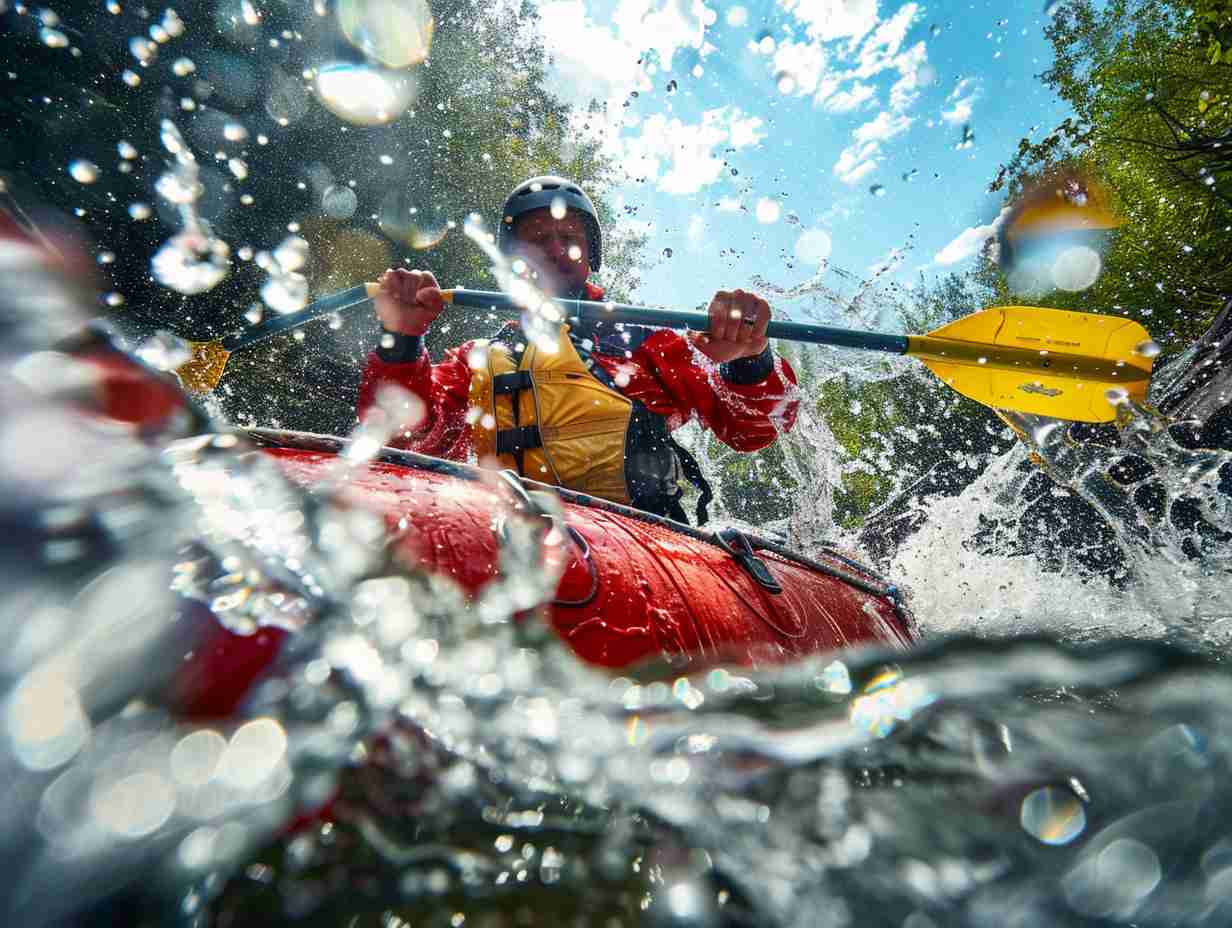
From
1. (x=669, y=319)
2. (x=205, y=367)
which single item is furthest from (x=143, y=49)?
(x=669, y=319)

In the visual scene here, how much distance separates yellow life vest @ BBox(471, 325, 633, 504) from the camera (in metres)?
2.65

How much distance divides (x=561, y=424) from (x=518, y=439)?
214 mm

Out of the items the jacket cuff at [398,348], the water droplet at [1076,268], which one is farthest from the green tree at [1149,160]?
the jacket cuff at [398,348]

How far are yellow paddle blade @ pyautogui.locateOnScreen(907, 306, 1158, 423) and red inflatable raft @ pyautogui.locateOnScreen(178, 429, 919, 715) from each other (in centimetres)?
182

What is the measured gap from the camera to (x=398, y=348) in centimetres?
275

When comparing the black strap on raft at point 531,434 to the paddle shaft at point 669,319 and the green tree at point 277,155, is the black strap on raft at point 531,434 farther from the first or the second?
the green tree at point 277,155

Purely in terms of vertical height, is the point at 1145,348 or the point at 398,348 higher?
the point at 1145,348

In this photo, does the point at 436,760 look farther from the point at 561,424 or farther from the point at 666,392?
the point at 666,392

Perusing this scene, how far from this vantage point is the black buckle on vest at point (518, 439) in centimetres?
269

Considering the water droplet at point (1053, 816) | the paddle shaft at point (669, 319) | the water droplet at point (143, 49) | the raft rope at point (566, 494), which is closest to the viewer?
the water droplet at point (1053, 816)

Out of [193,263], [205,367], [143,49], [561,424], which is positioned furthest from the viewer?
[193,263]

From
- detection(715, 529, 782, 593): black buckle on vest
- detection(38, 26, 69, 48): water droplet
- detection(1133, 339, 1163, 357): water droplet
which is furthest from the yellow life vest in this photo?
detection(38, 26, 69, 48): water droplet

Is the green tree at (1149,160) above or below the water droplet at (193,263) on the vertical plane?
above

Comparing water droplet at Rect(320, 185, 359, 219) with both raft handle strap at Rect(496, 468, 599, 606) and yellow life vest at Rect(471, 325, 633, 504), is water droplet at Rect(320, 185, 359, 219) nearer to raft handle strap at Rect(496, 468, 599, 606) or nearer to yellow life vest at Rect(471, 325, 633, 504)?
yellow life vest at Rect(471, 325, 633, 504)
